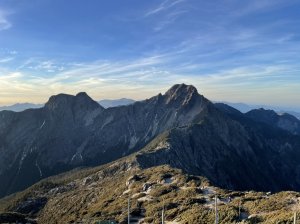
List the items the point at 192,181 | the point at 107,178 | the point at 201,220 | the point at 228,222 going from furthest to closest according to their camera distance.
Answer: the point at 107,178 < the point at 192,181 < the point at 201,220 < the point at 228,222

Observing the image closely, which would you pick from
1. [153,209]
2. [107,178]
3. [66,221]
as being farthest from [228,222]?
[107,178]

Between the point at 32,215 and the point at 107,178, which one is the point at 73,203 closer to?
the point at 32,215

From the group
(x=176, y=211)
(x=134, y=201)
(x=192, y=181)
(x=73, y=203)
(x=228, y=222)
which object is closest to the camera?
(x=228, y=222)

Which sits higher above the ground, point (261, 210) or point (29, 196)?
point (261, 210)

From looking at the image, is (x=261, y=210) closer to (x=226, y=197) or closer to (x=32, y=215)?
(x=226, y=197)

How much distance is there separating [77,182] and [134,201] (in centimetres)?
8085

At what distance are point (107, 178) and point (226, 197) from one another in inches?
3693

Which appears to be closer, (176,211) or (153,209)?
(176,211)

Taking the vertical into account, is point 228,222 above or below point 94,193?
above

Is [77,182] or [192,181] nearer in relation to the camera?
[192,181]

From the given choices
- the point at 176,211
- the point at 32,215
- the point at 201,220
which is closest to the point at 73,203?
the point at 32,215

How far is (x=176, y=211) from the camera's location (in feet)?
271

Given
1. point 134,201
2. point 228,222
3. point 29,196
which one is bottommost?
point 29,196

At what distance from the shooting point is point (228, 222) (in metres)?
63.2
